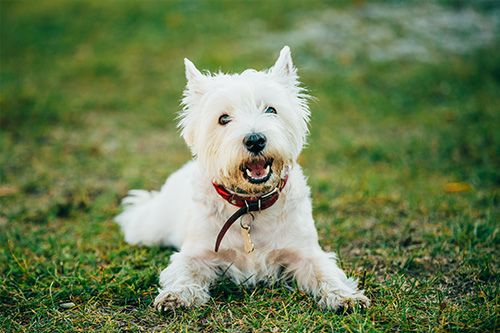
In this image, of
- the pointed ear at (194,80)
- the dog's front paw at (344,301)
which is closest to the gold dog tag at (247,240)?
the dog's front paw at (344,301)

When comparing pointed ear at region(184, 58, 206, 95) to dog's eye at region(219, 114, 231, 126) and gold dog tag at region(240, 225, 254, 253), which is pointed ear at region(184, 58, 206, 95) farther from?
gold dog tag at region(240, 225, 254, 253)

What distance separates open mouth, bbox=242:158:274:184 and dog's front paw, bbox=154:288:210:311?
2.80 ft

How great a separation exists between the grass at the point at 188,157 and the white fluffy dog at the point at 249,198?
15 cm

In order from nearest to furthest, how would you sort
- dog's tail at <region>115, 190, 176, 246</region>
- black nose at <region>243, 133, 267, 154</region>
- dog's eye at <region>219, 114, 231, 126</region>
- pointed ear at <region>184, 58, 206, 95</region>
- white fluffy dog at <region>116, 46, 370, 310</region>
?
black nose at <region>243, 133, 267, 154</region>
white fluffy dog at <region>116, 46, 370, 310</region>
dog's eye at <region>219, 114, 231, 126</region>
pointed ear at <region>184, 58, 206, 95</region>
dog's tail at <region>115, 190, 176, 246</region>

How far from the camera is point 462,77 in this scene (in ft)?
31.3

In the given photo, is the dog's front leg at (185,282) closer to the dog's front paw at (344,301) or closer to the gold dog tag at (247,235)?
the gold dog tag at (247,235)

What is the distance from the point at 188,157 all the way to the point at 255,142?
4.20 metres

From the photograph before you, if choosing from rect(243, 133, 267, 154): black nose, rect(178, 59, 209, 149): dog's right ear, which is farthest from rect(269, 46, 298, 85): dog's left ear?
rect(243, 133, 267, 154): black nose

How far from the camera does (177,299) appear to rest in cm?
274

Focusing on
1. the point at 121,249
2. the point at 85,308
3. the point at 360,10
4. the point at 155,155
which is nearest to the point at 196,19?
the point at 360,10

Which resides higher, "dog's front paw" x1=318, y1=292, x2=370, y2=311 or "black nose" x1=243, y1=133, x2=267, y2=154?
"black nose" x1=243, y1=133, x2=267, y2=154

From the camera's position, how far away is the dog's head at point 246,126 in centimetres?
265

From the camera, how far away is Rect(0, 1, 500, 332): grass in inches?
109

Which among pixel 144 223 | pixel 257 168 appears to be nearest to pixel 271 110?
pixel 257 168
